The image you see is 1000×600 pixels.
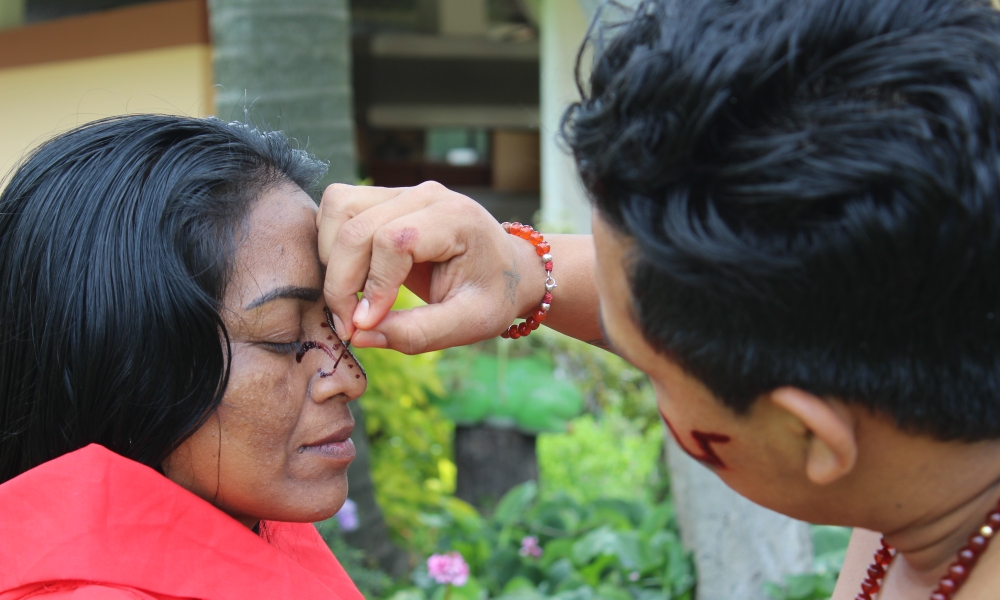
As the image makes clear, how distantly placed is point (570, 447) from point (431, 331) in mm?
6790

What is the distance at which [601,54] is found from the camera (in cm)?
116

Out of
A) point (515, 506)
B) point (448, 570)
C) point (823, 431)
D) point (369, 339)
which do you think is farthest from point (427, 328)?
point (515, 506)

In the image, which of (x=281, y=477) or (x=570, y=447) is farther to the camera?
(x=570, y=447)

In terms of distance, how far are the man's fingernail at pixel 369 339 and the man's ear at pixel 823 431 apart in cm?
66

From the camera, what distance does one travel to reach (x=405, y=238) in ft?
4.54

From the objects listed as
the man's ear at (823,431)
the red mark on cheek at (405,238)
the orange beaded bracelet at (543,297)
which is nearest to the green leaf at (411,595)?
the orange beaded bracelet at (543,297)

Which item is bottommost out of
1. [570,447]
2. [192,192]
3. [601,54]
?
[570,447]

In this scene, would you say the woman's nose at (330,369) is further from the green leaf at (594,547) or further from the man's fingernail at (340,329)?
the green leaf at (594,547)

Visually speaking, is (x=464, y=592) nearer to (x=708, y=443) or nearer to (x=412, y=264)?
(x=412, y=264)

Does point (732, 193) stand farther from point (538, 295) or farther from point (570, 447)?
point (570, 447)

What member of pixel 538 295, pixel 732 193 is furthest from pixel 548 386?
pixel 732 193

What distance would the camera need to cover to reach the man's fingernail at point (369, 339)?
1405mm

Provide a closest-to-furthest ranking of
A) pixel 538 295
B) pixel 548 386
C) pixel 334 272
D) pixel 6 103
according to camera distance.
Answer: pixel 334 272
pixel 538 295
pixel 548 386
pixel 6 103

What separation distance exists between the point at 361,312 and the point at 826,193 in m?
0.78
